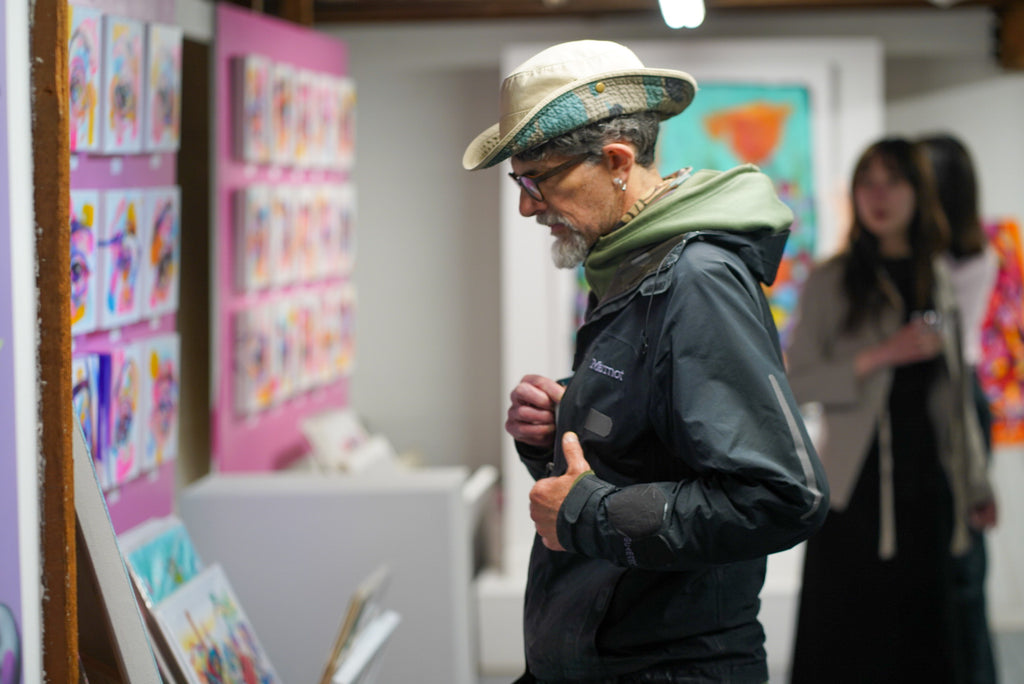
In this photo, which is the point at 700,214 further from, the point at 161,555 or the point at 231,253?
the point at 231,253

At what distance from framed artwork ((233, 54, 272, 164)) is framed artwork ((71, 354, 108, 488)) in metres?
1.28

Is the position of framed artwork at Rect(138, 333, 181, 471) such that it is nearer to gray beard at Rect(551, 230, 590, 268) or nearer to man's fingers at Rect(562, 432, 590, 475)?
gray beard at Rect(551, 230, 590, 268)

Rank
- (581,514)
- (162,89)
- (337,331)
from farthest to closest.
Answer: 1. (337,331)
2. (162,89)
3. (581,514)

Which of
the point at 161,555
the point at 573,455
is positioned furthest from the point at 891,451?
the point at 161,555

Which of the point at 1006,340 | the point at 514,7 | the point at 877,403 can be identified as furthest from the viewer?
the point at 1006,340

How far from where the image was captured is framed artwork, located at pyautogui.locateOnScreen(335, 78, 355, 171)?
15.6 ft

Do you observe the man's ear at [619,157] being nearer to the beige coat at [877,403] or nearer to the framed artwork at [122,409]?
the framed artwork at [122,409]

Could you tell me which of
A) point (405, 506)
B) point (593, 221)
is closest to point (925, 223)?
point (405, 506)

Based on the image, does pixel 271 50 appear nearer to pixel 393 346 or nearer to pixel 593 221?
pixel 393 346

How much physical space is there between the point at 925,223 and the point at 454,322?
259cm

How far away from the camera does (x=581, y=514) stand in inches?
66.1

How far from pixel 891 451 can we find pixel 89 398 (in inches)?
87.9

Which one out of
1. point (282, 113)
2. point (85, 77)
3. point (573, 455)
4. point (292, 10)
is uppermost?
point (292, 10)

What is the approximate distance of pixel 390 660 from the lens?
11.0 feet
